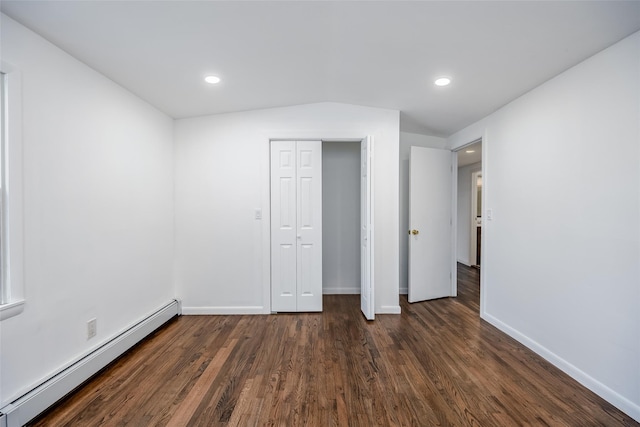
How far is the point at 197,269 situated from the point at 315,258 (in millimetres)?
1376

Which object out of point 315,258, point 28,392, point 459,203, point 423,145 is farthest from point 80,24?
point 459,203

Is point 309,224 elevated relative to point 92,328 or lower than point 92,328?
elevated

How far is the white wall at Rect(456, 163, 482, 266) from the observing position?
18.7ft

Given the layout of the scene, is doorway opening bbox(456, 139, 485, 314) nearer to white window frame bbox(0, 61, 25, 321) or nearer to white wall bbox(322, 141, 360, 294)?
white wall bbox(322, 141, 360, 294)

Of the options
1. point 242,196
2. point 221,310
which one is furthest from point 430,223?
point 221,310

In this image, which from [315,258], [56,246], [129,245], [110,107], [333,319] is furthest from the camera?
[315,258]

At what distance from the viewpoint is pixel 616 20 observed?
1.51 metres

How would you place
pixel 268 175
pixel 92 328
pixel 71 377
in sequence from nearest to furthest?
pixel 71 377 < pixel 92 328 < pixel 268 175

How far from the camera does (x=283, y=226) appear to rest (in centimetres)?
316

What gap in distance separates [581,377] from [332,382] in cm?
174

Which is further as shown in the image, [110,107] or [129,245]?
[129,245]

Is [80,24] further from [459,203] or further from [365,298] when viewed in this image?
[459,203]

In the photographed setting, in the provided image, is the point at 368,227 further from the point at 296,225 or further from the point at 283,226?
the point at 283,226

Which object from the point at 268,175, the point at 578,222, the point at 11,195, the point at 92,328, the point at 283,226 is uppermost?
the point at 268,175
